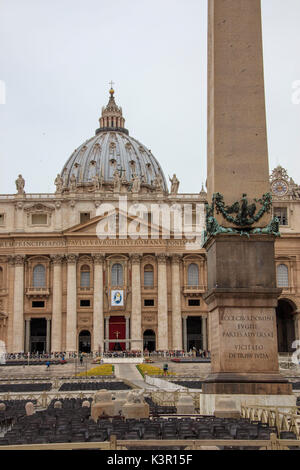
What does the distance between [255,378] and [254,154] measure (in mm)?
5949

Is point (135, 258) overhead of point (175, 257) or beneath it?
beneath

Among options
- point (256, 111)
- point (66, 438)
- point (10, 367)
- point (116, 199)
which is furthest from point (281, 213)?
point (66, 438)

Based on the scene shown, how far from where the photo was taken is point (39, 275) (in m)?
83.6

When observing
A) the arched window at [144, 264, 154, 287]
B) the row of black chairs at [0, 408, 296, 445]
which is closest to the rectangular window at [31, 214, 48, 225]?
the arched window at [144, 264, 154, 287]

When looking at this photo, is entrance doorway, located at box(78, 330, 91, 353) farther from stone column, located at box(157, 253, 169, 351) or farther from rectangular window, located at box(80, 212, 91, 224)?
rectangular window, located at box(80, 212, 91, 224)

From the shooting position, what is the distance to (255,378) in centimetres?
1794

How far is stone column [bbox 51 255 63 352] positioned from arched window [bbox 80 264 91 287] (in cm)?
247

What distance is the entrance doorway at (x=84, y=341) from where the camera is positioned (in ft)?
Result: 272

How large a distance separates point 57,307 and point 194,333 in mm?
17092

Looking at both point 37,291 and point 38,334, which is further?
point 38,334

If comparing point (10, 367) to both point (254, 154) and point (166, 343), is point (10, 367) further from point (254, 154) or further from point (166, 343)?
point (254, 154)

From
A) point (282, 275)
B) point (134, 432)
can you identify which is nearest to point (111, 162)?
point (282, 275)

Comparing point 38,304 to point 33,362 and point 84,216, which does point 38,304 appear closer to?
point 84,216
